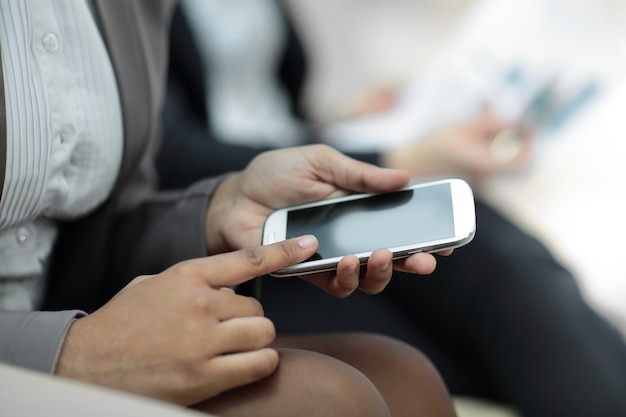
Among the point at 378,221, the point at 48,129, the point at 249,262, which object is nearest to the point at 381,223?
the point at 378,221

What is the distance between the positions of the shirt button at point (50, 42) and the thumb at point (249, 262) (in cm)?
17

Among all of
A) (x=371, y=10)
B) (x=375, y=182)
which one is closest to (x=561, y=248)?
(x=375, y=182)

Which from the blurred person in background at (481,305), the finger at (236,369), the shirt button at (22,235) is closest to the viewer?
the finger at (236,369)

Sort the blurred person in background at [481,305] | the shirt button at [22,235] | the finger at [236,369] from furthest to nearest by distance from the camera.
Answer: the blurred person in background at [481,305] → the shirt button at [22,235] → the finger at [236,369]

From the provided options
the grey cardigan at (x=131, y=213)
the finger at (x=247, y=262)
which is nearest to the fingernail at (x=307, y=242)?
the finger at (x=247, y=262)

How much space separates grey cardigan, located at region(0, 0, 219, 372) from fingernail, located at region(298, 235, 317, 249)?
120 mm

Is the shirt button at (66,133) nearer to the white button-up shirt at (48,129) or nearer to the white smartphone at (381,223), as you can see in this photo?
the white button-up shirt at (48,129)

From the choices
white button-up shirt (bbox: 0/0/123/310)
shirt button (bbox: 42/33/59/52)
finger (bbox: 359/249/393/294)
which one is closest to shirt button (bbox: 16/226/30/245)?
white button-up shirt (bbox: 0/0/123/310)

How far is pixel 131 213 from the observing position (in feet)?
1.73

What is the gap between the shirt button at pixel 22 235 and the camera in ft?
1.36

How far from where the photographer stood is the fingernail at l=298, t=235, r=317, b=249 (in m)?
0.37

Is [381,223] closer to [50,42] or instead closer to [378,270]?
[378,270]

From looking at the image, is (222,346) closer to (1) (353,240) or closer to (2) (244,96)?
(1) (353,240)

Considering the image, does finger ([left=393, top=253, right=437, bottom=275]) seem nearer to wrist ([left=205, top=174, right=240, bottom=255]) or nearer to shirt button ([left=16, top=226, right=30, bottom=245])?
wrist ([left=205, top=174, right=240, bottom=255])
